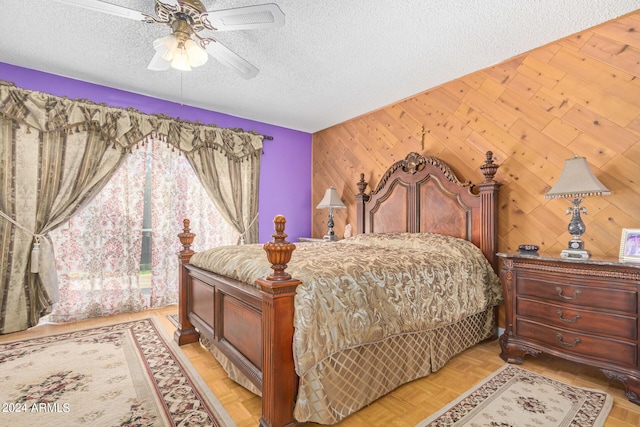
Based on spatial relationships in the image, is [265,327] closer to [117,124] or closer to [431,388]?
[431,388]

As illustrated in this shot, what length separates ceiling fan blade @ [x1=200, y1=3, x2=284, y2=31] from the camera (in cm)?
173

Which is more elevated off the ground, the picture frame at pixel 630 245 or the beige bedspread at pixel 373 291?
the picture frame at pixel 630 245

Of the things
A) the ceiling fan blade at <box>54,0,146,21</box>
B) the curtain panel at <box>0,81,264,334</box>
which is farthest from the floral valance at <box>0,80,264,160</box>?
the ceiling fan blade at <box>54,0,146,21</box>

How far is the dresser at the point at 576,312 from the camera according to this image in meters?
1.90

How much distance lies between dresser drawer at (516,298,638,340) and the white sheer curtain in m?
3.66

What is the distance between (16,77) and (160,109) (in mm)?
1314

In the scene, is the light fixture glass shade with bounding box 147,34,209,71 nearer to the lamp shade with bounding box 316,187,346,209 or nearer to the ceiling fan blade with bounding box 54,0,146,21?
the ceiling fan blade with bounding box 54,0,146,21

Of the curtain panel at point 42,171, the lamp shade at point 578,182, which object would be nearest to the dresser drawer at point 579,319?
the lamp shade at point 578,182

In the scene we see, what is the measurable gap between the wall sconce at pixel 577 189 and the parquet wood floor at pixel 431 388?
2.87 feet

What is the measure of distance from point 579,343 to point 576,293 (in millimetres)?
333

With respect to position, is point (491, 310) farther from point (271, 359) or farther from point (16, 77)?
point (16, 77)

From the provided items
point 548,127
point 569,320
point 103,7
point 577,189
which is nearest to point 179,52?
point 103,7

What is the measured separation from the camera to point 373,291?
6.10ft

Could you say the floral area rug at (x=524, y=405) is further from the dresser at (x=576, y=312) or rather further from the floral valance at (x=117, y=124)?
the floral valance at (x=117, y=124)
